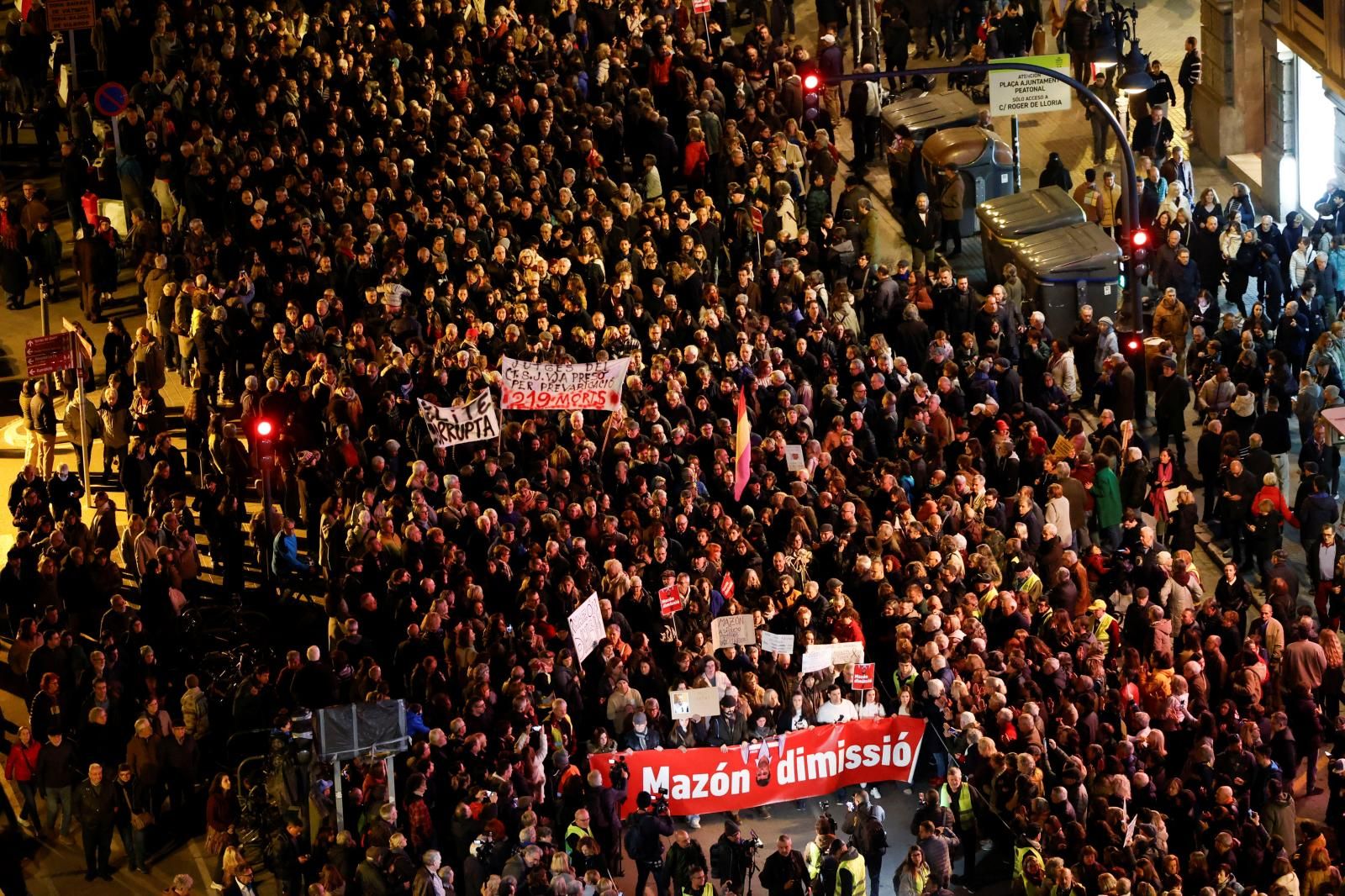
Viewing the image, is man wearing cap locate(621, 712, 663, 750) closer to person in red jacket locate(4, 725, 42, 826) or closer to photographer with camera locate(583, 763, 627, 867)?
photographer with camera locate(583, 763, 627, 867)

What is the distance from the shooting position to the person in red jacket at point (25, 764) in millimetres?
27516

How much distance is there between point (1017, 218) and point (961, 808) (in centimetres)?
1436

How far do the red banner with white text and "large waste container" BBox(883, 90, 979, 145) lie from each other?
16.6 meters

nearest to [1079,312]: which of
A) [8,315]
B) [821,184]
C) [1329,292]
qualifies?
[1329,292]

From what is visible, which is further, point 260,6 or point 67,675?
point 260,6

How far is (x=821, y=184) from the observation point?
39500 millimetres

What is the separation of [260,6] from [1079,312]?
1536cm

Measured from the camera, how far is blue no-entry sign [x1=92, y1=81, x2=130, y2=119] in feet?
123

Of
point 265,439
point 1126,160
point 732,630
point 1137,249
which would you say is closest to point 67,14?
point 265,439

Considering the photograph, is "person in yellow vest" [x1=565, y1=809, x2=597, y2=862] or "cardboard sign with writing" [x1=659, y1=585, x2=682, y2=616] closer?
"person in yellow vest" [x1=565, y1=809, x2=597, y2=862]

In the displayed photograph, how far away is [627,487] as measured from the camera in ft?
100

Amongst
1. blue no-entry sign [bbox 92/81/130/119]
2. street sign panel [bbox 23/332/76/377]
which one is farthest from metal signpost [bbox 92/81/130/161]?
street sign panel [bbox 23/332/76/377]

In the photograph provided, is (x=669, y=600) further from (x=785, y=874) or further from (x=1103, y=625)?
(x=1103, y=625)

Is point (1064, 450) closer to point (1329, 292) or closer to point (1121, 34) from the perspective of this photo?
point (1329, 292)
